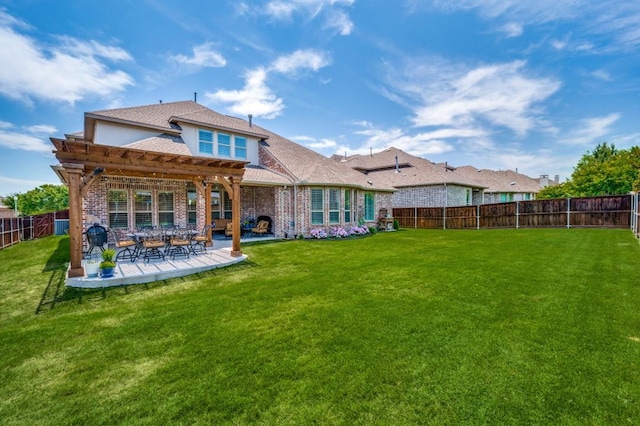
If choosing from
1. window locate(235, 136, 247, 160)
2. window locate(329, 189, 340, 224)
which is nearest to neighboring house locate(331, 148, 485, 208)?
window locate(329, 189, 340, 224)

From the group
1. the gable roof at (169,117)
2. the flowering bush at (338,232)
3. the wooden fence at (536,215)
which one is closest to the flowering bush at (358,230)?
the flowering bush at (338,232)

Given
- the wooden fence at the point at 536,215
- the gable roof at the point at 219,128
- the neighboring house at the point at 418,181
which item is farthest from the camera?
the neighboring house at the point at 418,181

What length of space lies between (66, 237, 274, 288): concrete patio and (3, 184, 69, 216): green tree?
44.3 m

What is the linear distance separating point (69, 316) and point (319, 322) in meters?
4.48

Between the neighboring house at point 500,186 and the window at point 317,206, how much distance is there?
21989mm

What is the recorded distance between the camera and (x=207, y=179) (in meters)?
11.7

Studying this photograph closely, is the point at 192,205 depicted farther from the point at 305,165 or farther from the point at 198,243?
the point at 305,165

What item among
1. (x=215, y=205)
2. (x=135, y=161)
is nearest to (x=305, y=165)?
(x=215, y=205)

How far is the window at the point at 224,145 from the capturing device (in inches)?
617

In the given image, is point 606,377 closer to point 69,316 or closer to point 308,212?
point 69,316

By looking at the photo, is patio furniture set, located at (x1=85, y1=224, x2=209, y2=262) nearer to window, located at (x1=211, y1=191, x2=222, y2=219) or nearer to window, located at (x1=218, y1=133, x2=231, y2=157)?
window, located at (x1=211, y1=191, x2=222, y2=219)

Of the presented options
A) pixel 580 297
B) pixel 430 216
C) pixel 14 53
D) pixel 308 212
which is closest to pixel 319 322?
pixel 580 297

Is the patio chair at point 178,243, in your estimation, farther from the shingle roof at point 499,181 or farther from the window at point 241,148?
the shingle roof at point 499,181

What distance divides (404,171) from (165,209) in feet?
69.2
